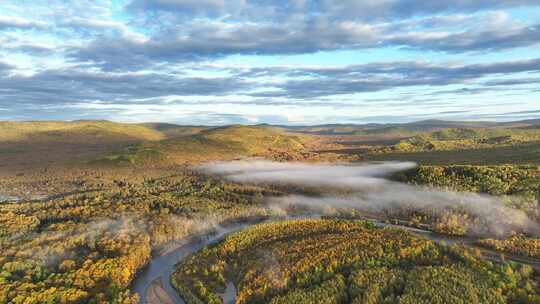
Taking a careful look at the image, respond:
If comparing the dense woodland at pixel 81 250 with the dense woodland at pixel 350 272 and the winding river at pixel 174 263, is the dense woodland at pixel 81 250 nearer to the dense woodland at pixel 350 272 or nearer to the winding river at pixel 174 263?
the winding river at pixel 174 263

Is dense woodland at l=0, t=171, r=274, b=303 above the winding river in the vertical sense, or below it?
above

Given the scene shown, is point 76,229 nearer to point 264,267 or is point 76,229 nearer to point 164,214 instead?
point 164,214

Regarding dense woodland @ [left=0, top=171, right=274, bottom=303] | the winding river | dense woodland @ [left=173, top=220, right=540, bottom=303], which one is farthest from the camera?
the winding river

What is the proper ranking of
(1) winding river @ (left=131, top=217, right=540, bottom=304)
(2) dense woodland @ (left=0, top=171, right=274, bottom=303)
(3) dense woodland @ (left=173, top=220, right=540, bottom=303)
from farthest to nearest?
(1) winding river @ (left=131, top=217, right=540, bottom=304) < (2) dense woodland @ (left=0, top=171, right=274, bottom=303) < (3) dense woodland @ (left=173, top=220, right=540, bottom=303)

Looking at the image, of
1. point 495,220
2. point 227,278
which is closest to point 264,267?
point 227,278

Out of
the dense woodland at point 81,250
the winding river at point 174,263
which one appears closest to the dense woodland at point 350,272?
the winding river at point 174,263

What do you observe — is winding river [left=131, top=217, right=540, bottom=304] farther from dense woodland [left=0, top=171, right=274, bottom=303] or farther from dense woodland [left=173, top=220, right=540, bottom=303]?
dense woodland [left=0, top=171, right=274, bottom=303]

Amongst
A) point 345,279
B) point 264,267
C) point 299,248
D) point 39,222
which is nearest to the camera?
point 345,279

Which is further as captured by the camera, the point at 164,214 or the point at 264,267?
the point at 164,214

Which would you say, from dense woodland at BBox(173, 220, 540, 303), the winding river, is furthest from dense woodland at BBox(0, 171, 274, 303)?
dense woodland at BBox(173, 220, 540, 303)
